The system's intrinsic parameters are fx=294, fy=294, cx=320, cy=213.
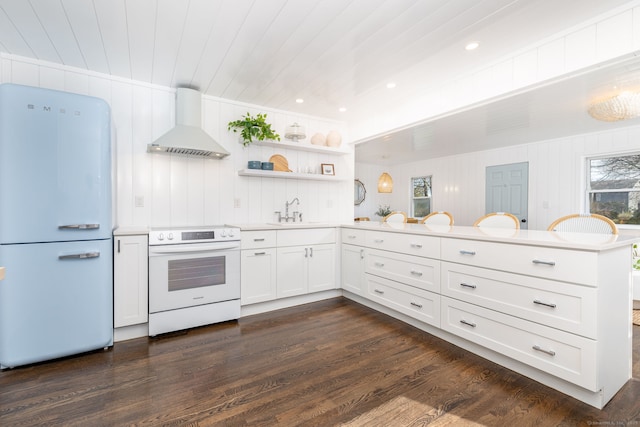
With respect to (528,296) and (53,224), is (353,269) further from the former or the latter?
(53,224)

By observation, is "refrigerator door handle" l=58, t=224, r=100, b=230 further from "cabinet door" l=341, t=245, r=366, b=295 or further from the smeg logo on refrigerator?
"cabinet door" l=341, t=245, r=366, b=295

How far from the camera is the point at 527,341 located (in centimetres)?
185

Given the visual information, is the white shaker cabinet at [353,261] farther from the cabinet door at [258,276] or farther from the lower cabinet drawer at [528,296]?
the lower cabinet drawer at [528,296]

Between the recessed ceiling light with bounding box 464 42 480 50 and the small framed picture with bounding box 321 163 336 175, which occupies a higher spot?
the recessed ceiling light with bounding box 464 42 480 50

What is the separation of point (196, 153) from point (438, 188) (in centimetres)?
548

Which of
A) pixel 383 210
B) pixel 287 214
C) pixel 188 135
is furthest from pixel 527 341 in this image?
pixel 383 210

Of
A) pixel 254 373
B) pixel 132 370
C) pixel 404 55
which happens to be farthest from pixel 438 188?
pixel 132 370

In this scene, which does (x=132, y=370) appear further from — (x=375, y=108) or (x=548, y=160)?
(x=548, y=160)

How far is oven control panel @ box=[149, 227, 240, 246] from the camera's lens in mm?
2545

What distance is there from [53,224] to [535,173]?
260 inches

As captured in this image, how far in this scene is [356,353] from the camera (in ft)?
7.36

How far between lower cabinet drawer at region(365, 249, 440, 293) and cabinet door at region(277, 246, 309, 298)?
0.73 meters

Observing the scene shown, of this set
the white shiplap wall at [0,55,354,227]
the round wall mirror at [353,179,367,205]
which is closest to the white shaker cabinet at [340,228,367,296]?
the white shiplap wall at [0,55,354,227]

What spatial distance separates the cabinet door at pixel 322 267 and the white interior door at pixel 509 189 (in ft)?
13.1
